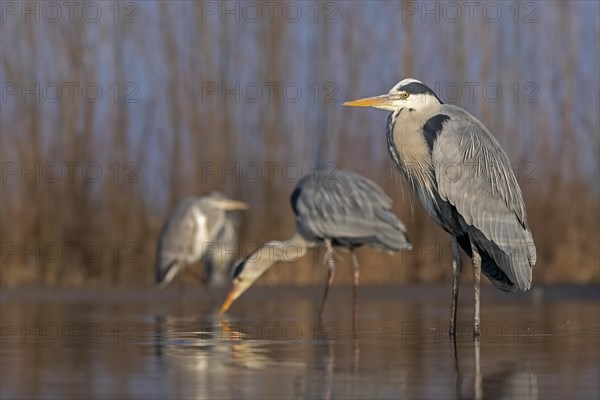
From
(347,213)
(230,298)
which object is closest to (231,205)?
(347,213)

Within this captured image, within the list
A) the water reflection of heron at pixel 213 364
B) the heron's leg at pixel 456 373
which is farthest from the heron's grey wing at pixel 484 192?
the water reflection of heron at pixel 213 364

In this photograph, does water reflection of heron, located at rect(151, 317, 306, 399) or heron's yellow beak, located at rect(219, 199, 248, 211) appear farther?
heron's yellow beak, located at rect(219, 199, 248, 211)

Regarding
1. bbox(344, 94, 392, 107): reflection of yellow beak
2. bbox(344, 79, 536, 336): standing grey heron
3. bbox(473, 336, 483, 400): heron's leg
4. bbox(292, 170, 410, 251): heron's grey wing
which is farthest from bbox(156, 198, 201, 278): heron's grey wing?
bbox(473, 336, 483, 400): heron's leg

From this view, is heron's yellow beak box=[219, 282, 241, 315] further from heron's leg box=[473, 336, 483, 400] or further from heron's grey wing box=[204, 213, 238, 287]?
heron's leg box=[473, 336, 483, 400]

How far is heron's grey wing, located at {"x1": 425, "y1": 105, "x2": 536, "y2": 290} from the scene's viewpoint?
9047 millimetres

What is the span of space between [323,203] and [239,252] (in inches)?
176

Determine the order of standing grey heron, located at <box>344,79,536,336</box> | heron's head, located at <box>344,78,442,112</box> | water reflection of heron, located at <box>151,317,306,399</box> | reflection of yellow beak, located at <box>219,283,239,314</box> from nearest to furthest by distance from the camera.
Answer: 1. water reflection of heron, located at <box>151,317,306,399</box>
2. standing grey heron, located at <box>344,79,536,336</box>
3. heron's head, located at <box>344,78,442,112</box>
4. reflection of yellow beak, located at <box>219,283,239,314</box>

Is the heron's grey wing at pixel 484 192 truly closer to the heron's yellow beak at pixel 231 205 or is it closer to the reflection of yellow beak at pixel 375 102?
the reflection of yellow beak at pixel 375 102

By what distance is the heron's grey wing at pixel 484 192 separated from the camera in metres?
9.05

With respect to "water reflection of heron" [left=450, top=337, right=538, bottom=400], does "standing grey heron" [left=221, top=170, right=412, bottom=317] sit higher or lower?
higher

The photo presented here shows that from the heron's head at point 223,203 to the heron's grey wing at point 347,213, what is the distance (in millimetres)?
3124

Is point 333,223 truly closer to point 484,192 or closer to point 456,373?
point 484,192

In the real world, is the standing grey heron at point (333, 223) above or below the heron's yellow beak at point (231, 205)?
below

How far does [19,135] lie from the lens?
17.0 metres
